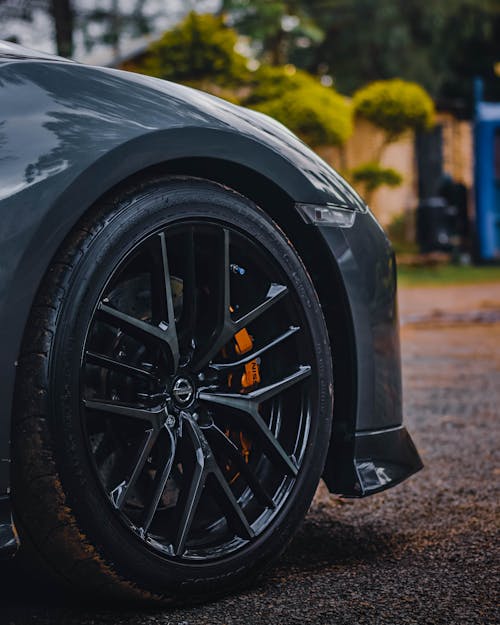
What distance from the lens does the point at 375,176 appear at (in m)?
21.3

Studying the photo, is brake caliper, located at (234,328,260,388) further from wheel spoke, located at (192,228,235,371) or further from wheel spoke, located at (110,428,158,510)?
wheel spoke, located at (110,428,158,510)

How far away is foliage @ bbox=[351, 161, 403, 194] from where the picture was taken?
69.4 feet

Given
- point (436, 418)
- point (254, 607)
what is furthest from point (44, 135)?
point (436, 418)

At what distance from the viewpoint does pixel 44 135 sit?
2115 millimetres

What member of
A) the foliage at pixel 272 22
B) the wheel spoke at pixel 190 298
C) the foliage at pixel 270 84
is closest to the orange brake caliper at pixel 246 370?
the wheel spoke at pixel 190 298

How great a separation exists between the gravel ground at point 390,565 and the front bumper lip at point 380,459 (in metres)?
0.20

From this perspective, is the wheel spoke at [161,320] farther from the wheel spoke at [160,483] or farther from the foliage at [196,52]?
the foliage at [196,52]

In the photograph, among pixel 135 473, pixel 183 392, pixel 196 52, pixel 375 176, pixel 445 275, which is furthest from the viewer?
pixel 375 176

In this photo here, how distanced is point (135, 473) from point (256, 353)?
0.43 m

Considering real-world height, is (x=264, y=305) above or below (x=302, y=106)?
below

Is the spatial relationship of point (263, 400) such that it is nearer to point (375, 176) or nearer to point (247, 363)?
point (247, 363)

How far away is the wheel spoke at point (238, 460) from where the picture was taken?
2350 millimetres

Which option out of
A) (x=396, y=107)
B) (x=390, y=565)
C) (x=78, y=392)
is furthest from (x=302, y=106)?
(x=78, y=392)

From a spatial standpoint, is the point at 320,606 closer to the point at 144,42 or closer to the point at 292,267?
the point at 292,267
